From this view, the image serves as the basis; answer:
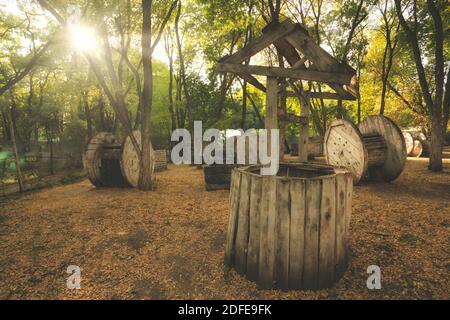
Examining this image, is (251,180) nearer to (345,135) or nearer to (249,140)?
(345,135)

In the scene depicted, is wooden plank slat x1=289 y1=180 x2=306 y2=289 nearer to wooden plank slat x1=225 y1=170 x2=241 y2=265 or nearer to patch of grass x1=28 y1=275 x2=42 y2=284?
wooden plank slat x1=225 y1=170 x2=241 y2=265

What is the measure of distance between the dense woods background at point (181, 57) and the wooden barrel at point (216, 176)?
2.23 meters

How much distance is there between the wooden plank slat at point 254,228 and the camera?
3.06 m

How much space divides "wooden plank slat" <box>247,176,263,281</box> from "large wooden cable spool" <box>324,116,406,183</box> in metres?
5.29

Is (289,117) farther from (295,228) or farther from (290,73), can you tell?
(295,228)

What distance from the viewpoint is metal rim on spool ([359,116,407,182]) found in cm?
732

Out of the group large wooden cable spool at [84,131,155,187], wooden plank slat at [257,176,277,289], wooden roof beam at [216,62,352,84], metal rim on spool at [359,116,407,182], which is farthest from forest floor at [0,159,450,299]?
wooden roof beam at [216,62,352,84]

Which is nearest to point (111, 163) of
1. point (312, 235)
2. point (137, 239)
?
point (137, 239)

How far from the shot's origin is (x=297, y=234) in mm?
2889

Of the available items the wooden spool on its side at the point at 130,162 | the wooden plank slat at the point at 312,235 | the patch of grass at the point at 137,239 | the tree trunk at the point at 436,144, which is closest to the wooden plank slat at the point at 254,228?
the wooden plank slat at the point at 312,235
